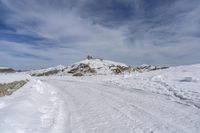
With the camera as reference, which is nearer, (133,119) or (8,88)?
(133,119)

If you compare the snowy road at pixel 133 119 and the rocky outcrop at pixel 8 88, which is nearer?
the snowy road at pixel 133 119

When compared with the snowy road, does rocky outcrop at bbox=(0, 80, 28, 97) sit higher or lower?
higher

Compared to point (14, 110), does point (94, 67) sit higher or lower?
higher

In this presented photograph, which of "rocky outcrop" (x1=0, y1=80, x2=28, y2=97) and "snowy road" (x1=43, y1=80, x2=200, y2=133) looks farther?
"rocky outcrop" (x1=0, y1=80, x2=28, y2=97)

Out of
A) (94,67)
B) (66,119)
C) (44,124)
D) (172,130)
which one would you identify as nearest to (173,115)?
(172,130)

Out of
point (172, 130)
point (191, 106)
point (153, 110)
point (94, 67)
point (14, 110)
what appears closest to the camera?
point (172, 130)

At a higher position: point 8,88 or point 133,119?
point 8,88

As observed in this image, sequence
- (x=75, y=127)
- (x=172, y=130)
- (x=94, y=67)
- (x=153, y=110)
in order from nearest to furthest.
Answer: (x=172, y=130)
(x=75, y=127)
(x=153, y=110)
(x=94, y=67)

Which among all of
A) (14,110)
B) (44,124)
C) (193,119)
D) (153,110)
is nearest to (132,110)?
(153,110)

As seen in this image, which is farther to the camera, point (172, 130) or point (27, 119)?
point (27, 119)

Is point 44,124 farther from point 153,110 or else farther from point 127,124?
point 153,110

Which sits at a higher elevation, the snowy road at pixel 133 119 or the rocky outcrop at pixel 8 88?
the rocky outcrop at pixel 8 88

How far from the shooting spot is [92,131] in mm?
6434

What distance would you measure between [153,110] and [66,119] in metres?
3.43
